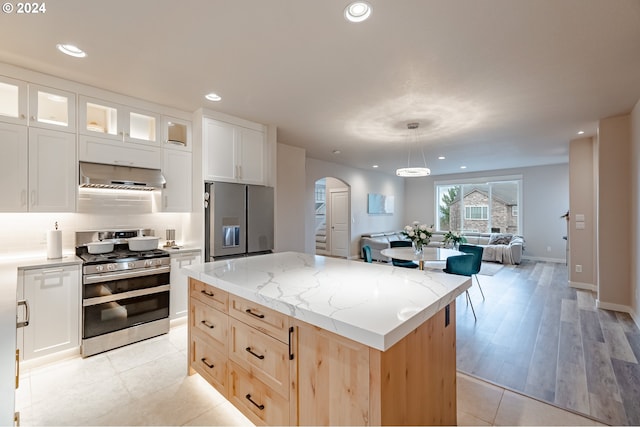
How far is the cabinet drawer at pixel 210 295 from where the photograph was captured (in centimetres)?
188

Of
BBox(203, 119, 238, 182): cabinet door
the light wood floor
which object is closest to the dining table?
the light wood floor

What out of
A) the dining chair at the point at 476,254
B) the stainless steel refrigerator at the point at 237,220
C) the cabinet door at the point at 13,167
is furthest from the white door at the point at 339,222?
the cabinet door at the point at 13,167

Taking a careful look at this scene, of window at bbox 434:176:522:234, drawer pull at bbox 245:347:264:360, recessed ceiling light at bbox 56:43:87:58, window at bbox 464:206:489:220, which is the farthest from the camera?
window at bbox 464:206:489:220

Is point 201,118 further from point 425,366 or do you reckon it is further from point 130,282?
point 425,366

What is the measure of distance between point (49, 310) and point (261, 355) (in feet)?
7.34

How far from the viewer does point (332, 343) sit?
1.25 meters

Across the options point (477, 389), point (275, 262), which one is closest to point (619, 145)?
point (477, 389)

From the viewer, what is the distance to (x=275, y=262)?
2.41 m

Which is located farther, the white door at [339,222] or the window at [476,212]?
the window at [476,212]

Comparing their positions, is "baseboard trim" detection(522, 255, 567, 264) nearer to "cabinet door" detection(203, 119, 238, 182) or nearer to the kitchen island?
the kitchen island

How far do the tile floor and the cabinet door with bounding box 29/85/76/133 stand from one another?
219cm

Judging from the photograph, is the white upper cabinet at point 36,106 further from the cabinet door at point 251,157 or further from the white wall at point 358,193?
the white wall at point 358,193

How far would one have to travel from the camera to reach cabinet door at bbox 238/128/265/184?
3.89 m

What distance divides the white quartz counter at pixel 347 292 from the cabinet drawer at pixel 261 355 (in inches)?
9.7
